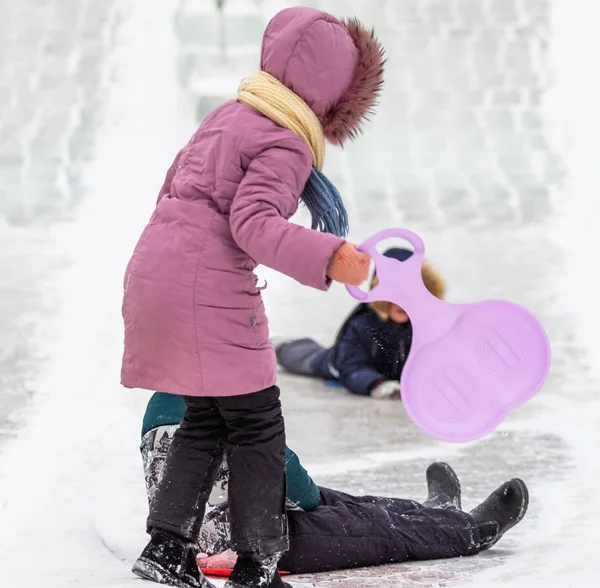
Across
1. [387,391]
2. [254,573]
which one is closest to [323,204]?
[254,573]

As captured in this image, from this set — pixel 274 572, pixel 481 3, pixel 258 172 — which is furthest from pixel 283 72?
pixel 481 3

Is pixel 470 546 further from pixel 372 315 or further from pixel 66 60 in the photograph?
pixel 66 60

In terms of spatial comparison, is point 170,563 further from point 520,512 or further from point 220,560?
point 520,512

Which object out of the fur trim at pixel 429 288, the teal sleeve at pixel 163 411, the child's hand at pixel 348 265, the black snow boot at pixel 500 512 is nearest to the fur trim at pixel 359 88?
the child's hand at pixel 348 265

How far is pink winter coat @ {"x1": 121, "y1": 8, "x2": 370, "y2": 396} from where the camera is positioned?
1780 millimetres

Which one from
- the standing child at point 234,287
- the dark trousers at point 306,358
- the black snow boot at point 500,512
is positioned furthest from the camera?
the dark trousers at point 306,358

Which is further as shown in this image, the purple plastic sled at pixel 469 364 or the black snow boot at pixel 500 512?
the black snow boot at pixel 500 512

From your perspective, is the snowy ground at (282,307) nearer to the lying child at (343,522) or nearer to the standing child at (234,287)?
the lying child at (343,522)

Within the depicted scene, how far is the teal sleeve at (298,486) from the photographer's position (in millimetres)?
2064

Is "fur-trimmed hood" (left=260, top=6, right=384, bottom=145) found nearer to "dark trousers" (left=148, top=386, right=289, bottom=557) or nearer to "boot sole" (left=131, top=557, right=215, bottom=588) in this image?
"dark trousers" (left=148, top=386, right=289, bottom=557)

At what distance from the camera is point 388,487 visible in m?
2.63

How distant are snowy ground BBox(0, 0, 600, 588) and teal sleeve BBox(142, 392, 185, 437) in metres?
0.26

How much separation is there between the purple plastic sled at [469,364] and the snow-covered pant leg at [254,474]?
0.33 metres

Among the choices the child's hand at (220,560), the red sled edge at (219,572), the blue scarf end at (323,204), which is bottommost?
the red sled edge at (219,572)
